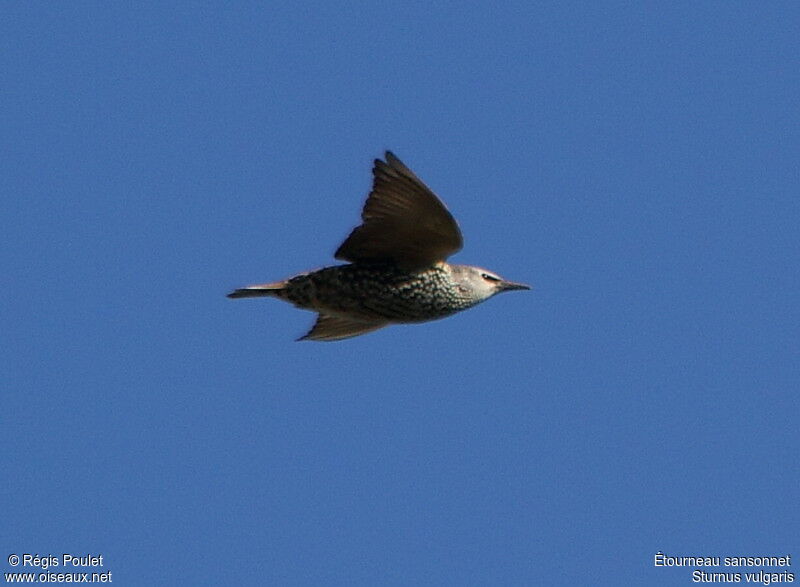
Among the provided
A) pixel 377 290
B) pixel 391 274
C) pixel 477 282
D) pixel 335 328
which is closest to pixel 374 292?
pixel 377 290

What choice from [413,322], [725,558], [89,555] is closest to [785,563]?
[725,558]

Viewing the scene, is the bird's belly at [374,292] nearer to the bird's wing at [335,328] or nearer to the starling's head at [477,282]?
the starling's head at [477,282]

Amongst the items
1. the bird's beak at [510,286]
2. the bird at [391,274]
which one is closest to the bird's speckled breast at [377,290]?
the bird at [391,274]

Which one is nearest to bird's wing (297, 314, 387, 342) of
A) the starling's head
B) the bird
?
the bird

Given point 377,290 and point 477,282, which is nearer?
point 377,290

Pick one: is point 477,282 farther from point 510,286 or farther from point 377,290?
point 377,290

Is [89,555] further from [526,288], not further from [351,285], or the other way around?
[526,288]
